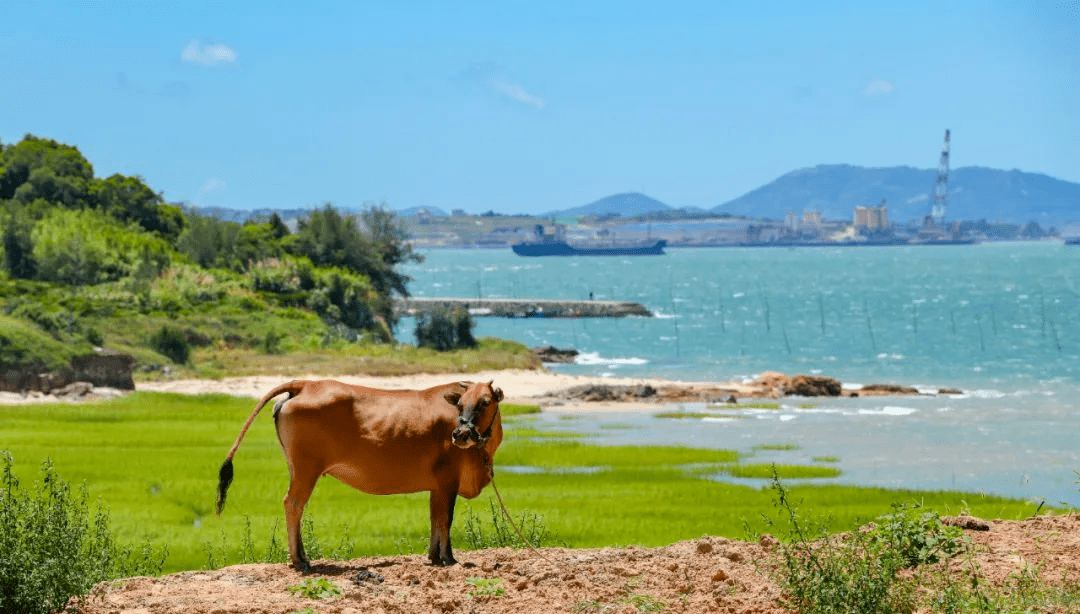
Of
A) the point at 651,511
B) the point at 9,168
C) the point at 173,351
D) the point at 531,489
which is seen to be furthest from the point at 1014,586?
the point at 9,168

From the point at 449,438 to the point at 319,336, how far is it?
198 ft

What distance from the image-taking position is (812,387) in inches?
2350

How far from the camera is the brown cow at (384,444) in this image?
13.2 m

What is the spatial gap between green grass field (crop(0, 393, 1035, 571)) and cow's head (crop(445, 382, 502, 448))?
3.07 metres

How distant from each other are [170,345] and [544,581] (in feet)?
170

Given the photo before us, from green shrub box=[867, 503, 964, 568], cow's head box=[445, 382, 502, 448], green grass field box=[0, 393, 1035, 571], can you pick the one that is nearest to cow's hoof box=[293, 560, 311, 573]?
cow's head box=[445, 382, 502, 448]

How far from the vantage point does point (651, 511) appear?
26016 mm

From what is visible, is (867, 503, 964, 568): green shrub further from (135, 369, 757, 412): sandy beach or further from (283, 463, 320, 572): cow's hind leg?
(135, 369, 757, 412): sandy beach

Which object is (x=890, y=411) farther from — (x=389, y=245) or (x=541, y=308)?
(x=541, y=308)

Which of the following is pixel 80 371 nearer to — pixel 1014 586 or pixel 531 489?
pixel 531 489

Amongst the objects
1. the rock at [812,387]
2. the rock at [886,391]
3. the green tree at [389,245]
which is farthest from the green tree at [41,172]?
the rock at [886,391]

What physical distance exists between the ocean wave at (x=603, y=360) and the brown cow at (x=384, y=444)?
242 feet

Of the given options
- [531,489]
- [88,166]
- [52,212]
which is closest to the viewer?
[531,489]

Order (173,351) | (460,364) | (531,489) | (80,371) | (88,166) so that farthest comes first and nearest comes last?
(88,166) < (460,364) < (173,351) < (80,371) < (531,489)
